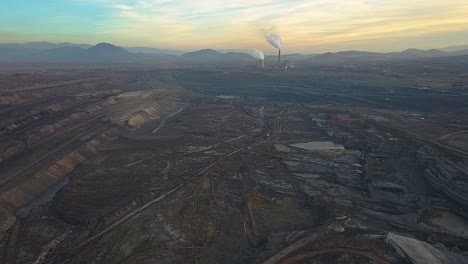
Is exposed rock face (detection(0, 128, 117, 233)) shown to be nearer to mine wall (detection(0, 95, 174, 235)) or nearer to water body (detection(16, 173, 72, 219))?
mine wall (detection(0, 95, 174, 235))

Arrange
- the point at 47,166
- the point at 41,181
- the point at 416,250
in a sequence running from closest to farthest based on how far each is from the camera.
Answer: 1. the point at 416,250
2. the point at 41,181
3. the point at 47,166

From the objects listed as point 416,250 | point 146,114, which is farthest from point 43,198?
point 146,114

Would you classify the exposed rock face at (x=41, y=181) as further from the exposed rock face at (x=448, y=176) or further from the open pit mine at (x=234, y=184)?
the exposed rock face at (x=448, y=176)

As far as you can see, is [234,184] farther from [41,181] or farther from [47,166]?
[47,166]

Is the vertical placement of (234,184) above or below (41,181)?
below

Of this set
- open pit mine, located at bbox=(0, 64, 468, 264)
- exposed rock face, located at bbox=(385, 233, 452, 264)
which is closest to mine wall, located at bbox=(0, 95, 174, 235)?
open pit mine, located at bbox=(0, 64, 468, 264)

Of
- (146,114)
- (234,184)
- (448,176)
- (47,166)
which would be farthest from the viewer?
(146,114)

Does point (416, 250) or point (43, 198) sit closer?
point (416, 250)


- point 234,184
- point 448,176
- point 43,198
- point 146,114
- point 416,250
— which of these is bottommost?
point 43,198
